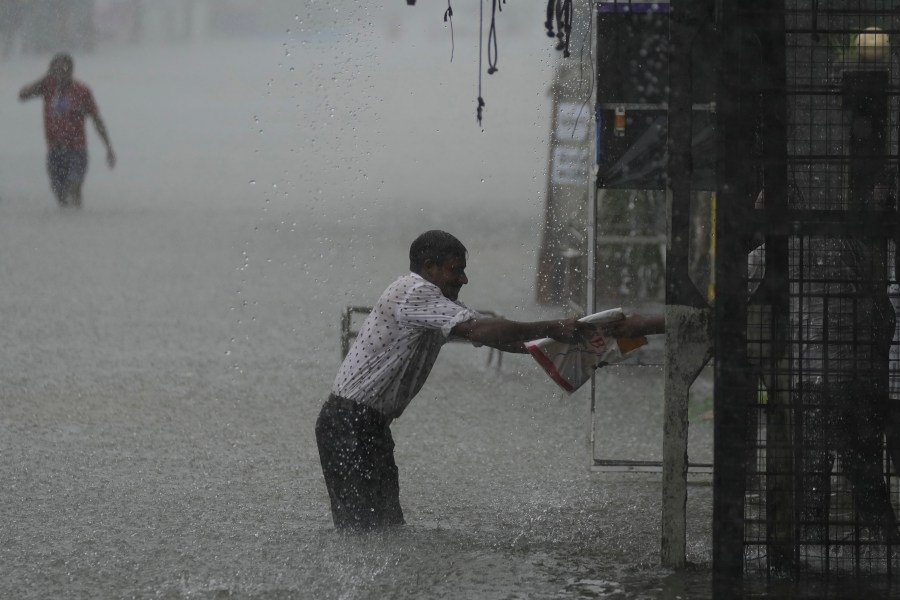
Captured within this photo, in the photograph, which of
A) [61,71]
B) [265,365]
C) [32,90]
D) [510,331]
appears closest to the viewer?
[510,331]

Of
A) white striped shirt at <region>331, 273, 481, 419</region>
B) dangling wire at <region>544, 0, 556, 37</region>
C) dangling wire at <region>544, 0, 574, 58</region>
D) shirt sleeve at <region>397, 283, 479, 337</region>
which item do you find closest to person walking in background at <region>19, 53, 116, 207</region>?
white striped shirt at <region>331, 273, 481, 419</region>

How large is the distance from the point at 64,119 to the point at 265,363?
32.5 ft

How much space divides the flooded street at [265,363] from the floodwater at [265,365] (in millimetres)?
29

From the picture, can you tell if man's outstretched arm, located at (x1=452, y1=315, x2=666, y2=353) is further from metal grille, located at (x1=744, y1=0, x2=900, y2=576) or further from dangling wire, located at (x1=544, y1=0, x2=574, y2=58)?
dangling wire, located at (x1=544, y1=0, x2=574, y2=58)

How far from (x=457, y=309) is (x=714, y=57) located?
4.34ft

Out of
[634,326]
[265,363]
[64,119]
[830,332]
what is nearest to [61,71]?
[64,119]

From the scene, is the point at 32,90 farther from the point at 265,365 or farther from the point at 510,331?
the point at 510,331

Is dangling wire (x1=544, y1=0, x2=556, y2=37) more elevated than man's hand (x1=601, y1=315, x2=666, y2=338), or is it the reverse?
dangling wire (x1=544, y1=0, x2=556, y2=37)

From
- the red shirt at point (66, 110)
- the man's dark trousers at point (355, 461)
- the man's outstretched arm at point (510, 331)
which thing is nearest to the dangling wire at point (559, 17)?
the man's outstretched arm at point (510, 331)

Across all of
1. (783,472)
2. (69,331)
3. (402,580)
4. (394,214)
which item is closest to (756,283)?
(783,472)

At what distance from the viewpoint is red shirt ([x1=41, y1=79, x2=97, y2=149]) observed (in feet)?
62.1

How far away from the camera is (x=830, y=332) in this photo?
4.69m

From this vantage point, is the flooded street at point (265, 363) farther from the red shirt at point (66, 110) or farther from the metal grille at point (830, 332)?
the red shirt at point (66, 110)

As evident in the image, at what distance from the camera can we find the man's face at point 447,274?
541 cm
